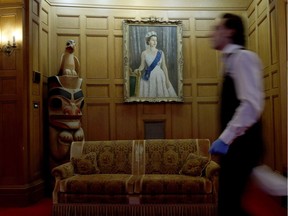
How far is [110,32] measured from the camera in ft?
20.9

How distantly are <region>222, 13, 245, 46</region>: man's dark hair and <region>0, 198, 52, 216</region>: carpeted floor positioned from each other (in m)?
3.43

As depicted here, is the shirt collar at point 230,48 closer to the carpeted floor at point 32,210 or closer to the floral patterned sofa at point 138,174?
the floral patterned sofa at point 138,174

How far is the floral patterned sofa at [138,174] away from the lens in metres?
4.04

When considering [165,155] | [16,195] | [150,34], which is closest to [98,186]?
[165,155]

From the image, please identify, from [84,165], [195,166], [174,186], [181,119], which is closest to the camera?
[174,186]

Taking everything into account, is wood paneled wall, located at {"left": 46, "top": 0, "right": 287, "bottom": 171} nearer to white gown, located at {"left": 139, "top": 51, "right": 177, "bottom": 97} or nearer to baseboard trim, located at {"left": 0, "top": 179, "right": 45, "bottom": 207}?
white gown, located at {"left": 139, "top": 51, "right": 177, "bottom": 97}

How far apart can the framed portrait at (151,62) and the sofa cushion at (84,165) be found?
1.89 meters

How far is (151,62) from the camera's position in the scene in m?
6.29

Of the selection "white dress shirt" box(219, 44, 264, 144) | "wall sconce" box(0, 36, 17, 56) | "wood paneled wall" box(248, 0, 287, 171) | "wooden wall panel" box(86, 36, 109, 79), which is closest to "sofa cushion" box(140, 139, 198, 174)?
"wood paneled wall" box(248, 0, 287, 171)

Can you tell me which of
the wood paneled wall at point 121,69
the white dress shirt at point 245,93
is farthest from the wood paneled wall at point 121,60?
the white dress shirt at point 245,93

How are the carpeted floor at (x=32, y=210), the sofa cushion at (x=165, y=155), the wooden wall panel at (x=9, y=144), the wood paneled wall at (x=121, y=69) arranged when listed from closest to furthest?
1. the carpeted floor at (x=32, y=210)
2. the sofa cushion at (x=165, y=155)
3. the wooden wall panel at (x=9, y=144)
4. the wood paneled wall at (x=121, y=69)

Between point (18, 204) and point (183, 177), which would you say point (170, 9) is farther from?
point (18, 204)

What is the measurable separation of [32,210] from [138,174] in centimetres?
136

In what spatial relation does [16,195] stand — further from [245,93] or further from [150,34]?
Result: [245,93]
